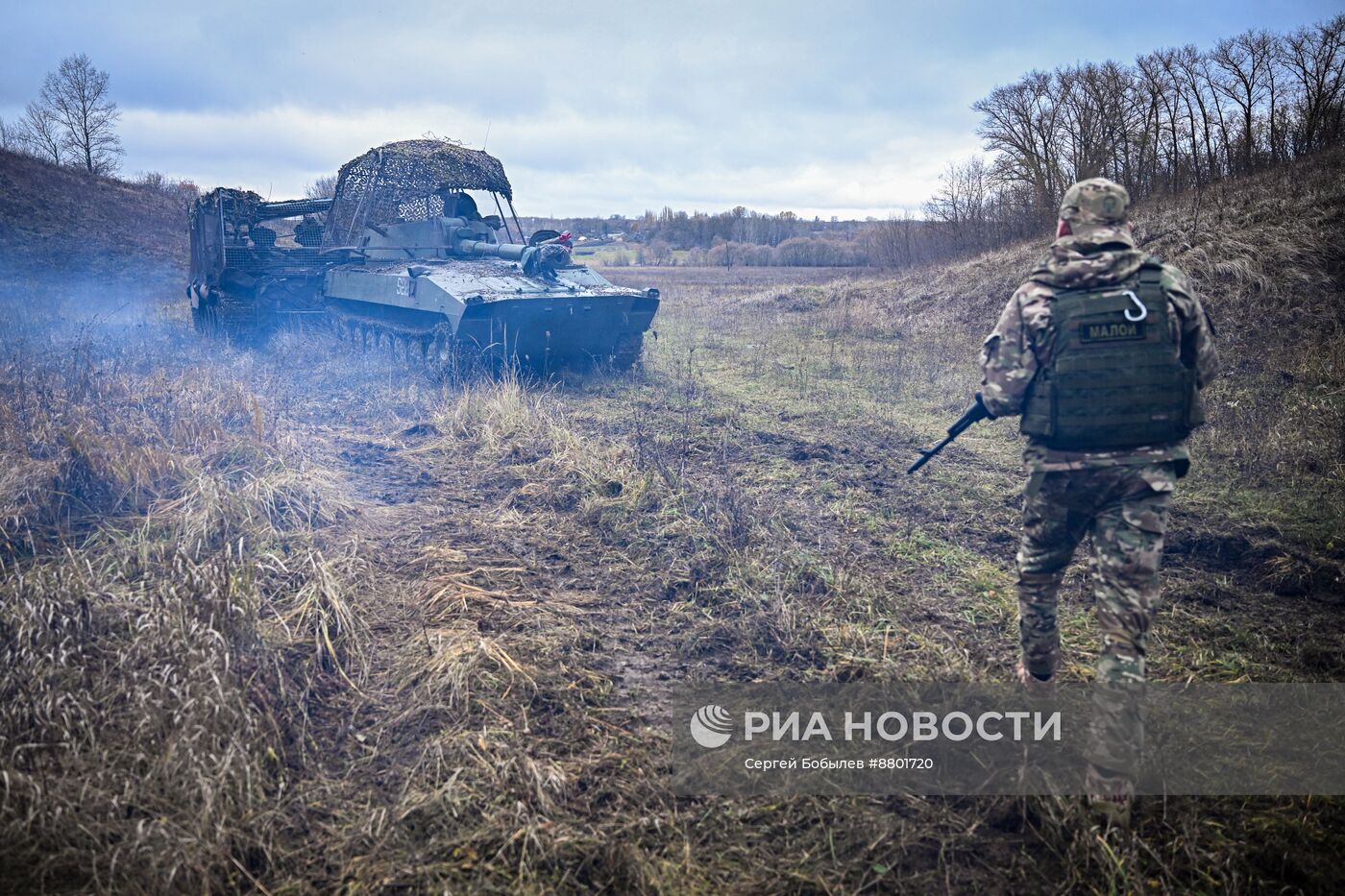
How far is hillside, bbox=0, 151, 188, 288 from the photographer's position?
18812mm

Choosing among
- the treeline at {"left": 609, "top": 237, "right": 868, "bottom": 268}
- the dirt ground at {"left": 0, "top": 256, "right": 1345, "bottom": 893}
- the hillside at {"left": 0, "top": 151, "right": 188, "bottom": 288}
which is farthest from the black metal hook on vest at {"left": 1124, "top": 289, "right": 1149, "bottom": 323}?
the treeline at {"left": 609, "top": 237, "right": 868, "bottom": 268}

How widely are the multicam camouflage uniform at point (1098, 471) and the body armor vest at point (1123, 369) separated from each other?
0.05m

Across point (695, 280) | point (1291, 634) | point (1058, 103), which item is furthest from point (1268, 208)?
point (695, 280)

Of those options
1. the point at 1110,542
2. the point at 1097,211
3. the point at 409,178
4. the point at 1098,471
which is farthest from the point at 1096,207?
the point at 409,178

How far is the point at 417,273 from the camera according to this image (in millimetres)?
9203

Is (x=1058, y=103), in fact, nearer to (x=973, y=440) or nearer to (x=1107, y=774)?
(x=973, y=440)

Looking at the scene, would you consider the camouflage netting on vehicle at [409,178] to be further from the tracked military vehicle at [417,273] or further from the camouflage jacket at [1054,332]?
the camouflage jacket at [1054,332]

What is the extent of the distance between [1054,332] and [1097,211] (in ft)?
A: 1.31

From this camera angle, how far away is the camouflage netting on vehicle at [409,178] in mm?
10883

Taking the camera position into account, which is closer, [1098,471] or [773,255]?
[1098,471]

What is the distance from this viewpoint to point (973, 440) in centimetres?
720

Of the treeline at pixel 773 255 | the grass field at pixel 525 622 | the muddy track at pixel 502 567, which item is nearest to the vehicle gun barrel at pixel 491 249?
the grass field at pixel 525 622

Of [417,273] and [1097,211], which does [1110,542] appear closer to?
[1097,211]

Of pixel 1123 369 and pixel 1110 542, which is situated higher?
pixel 1123 369
